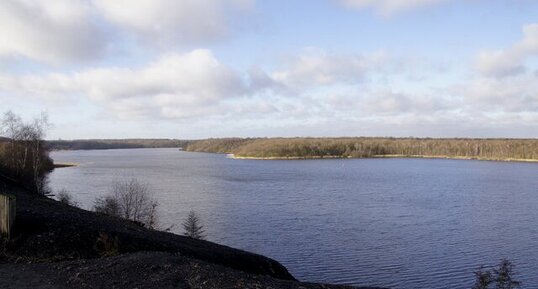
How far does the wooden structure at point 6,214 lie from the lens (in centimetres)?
1216

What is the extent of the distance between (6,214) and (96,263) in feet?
10.5

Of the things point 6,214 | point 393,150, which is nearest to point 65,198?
point 6,214

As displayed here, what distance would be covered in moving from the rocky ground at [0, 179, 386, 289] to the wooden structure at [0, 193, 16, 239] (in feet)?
0.72

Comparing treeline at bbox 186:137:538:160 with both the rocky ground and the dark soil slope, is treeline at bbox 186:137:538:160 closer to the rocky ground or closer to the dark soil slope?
the dark soil slope

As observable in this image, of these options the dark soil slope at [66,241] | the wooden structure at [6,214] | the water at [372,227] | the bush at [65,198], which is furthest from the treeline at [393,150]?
the wooden structure at [6,214]

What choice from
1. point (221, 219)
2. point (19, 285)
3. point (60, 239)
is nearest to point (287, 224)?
point (221, 219)

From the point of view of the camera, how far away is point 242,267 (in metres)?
15.8

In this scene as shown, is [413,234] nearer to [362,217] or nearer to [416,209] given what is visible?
[362,217]

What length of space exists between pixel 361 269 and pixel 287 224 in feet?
37.3

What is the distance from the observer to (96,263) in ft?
34.8

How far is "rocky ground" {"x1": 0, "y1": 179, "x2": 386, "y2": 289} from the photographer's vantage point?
9367 millimetres

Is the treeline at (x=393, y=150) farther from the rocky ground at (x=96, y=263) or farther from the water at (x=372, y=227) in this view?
the rocky ground at (x=96, y=263)

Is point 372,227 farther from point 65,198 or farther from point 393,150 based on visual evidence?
point 393,150

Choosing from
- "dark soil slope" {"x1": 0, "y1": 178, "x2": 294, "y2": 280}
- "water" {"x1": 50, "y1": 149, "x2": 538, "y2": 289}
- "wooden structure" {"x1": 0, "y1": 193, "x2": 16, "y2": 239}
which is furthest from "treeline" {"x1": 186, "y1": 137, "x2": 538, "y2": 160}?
"wooden structure" {"x1": 0, "y1": 193, "x2": 16, "y2": 239}
